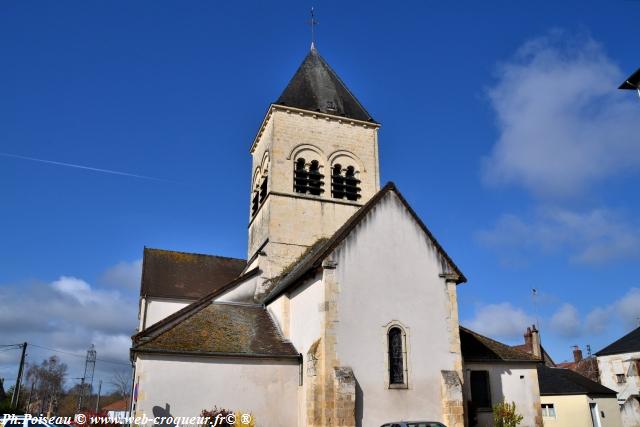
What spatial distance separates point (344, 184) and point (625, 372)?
23191 mm

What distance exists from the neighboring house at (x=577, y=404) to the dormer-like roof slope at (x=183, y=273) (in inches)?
738

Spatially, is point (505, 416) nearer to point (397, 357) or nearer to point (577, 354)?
point (397, 357)

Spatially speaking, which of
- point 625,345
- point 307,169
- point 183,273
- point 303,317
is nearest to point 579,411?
point 625,345

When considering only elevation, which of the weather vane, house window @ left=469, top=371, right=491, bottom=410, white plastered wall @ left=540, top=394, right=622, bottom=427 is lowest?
white plastered wall @ left=540, top=394, right=622, bottom=427

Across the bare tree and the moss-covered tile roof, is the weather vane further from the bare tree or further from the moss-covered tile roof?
the bare tree

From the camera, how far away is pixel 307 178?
23406mm

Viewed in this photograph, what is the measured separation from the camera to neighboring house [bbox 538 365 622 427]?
27.7 meters

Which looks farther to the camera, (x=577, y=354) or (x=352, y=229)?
(x=577, y=354)

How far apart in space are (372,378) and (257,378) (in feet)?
12.3

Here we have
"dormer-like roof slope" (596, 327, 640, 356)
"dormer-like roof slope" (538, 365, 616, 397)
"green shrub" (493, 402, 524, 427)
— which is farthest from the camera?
"dormer-like roof slope" (596, 327, 640, 356)

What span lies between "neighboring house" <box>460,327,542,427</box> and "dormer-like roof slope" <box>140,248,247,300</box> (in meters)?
12.8

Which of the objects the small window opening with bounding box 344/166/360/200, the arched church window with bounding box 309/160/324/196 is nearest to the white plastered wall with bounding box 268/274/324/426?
the arched church window with bounding box 309/160/324/196

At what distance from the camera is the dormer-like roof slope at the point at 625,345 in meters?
32.4

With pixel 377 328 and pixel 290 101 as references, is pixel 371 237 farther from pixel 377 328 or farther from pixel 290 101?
pixel 290 101
